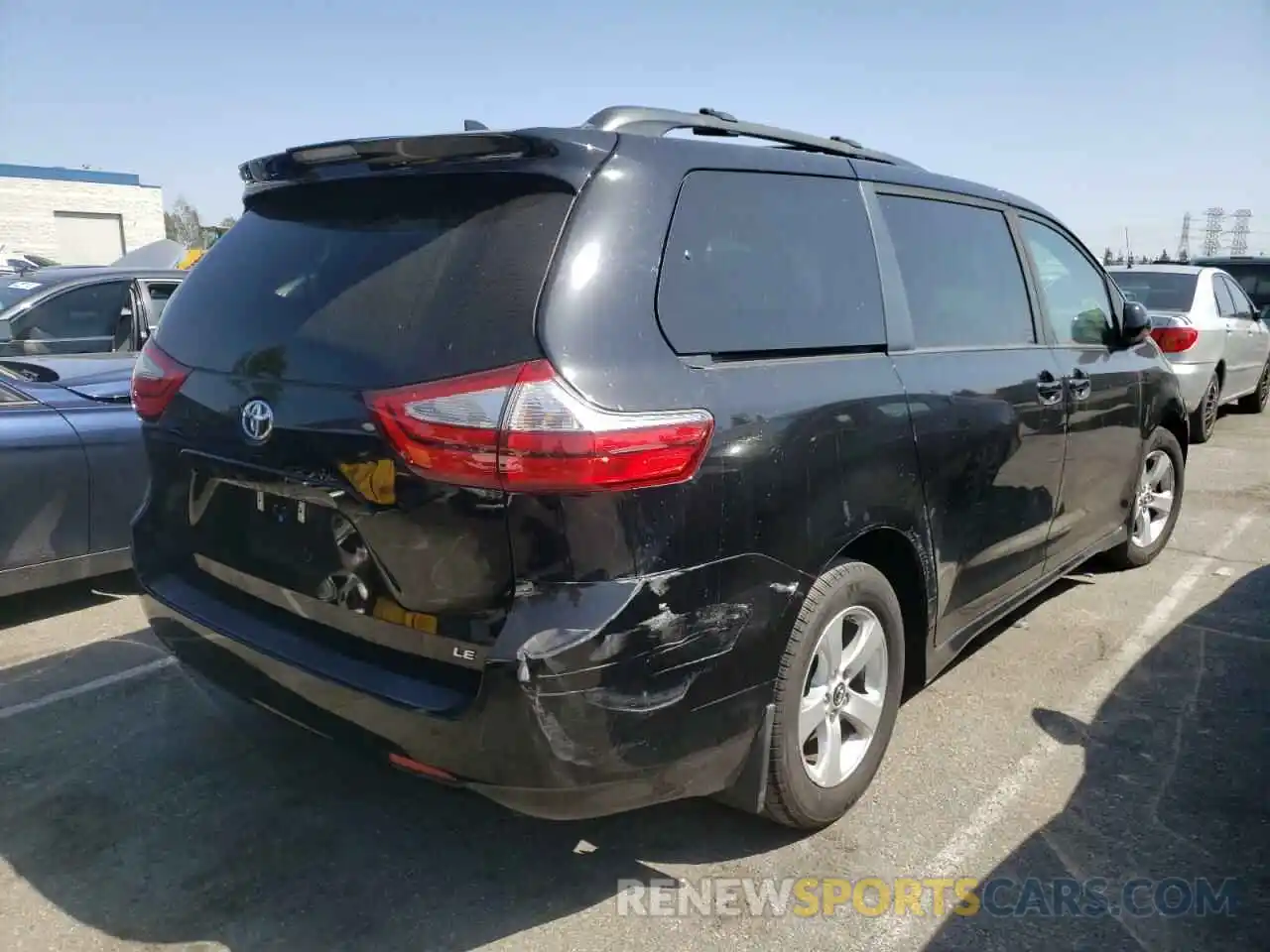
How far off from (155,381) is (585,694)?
1.64m

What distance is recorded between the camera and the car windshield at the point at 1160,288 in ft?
30.9

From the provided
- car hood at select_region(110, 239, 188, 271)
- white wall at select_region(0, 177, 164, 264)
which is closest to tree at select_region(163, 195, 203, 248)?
white wall at select_region(0, 177, 164, 264)

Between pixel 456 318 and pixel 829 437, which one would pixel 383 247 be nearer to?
pixel 456 318

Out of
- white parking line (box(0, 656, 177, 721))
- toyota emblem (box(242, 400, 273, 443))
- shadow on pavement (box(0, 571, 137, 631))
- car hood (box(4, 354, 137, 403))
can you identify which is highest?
toyota emblem (box(242, 400, 273, 443))

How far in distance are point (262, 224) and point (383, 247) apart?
24.3 inches

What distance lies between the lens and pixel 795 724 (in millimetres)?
2551

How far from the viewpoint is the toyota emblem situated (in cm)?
235

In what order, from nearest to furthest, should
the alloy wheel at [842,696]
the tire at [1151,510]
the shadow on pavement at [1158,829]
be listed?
the shadow on pavement at [1158,829], the alloy wheel at [842,696], the tire at [1151,510]

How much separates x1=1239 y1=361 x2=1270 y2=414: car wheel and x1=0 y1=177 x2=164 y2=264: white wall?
42.4 meters

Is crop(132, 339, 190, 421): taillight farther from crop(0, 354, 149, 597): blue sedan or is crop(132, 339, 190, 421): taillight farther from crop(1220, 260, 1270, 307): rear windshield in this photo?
crop(1220, 260, 1270, 307): rear windshield

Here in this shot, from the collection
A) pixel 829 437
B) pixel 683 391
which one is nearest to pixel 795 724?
pixel 829 437

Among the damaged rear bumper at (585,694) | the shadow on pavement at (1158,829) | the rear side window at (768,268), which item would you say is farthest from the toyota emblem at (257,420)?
the shadow on pavement at (1158,829)

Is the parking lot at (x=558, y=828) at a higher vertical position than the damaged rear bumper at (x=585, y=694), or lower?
lower

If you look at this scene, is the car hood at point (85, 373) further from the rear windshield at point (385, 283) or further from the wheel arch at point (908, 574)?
the wheel arch at point (908, 574)
